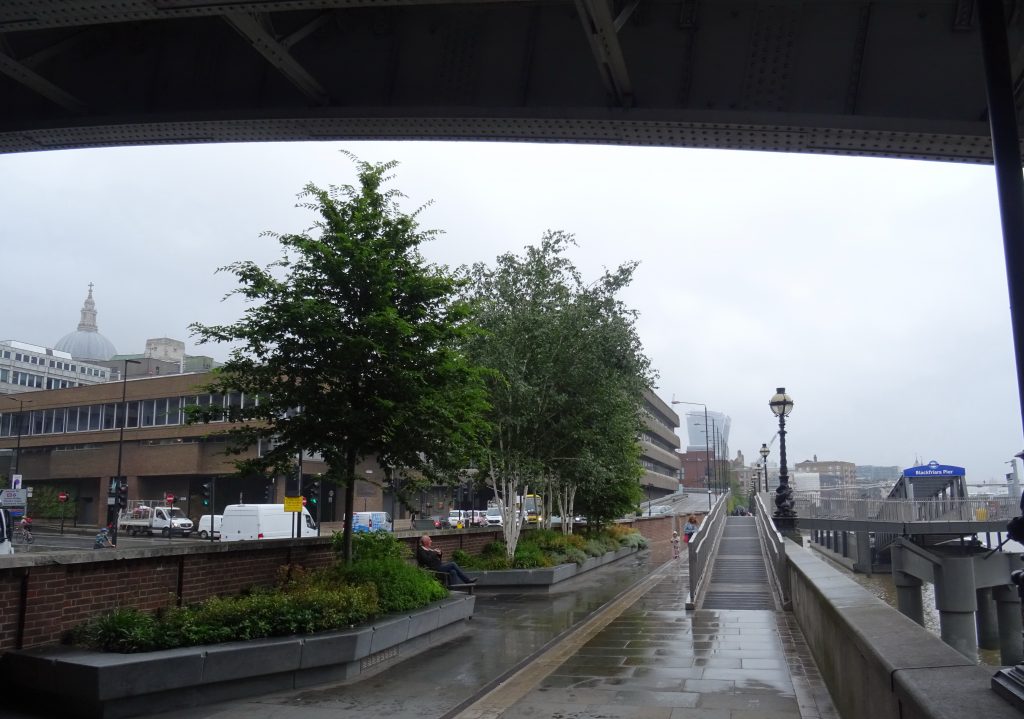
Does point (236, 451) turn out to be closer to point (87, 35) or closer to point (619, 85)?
point (87, 35)

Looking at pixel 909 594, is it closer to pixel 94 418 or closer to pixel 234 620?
pixel 234 620

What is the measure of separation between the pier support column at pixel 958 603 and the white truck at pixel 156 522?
4134 centimetres

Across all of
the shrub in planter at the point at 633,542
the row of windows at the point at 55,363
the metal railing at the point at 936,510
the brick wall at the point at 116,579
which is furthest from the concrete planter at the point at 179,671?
the row of windows at the point at 55,363

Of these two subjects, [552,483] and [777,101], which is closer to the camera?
[777,101]

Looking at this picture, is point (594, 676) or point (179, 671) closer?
point (179, 671)

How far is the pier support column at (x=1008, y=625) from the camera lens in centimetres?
3036

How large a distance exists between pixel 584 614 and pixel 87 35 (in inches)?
461

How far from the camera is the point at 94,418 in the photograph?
64438 millimetres

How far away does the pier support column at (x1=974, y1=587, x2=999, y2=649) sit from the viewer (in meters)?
36.7

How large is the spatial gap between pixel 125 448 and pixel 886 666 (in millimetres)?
65506

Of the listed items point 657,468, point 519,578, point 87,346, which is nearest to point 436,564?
point 519,578

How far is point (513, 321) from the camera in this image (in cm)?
2014

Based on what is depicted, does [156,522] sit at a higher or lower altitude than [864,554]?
higher

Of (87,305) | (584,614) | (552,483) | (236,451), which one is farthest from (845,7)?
(87,305)
